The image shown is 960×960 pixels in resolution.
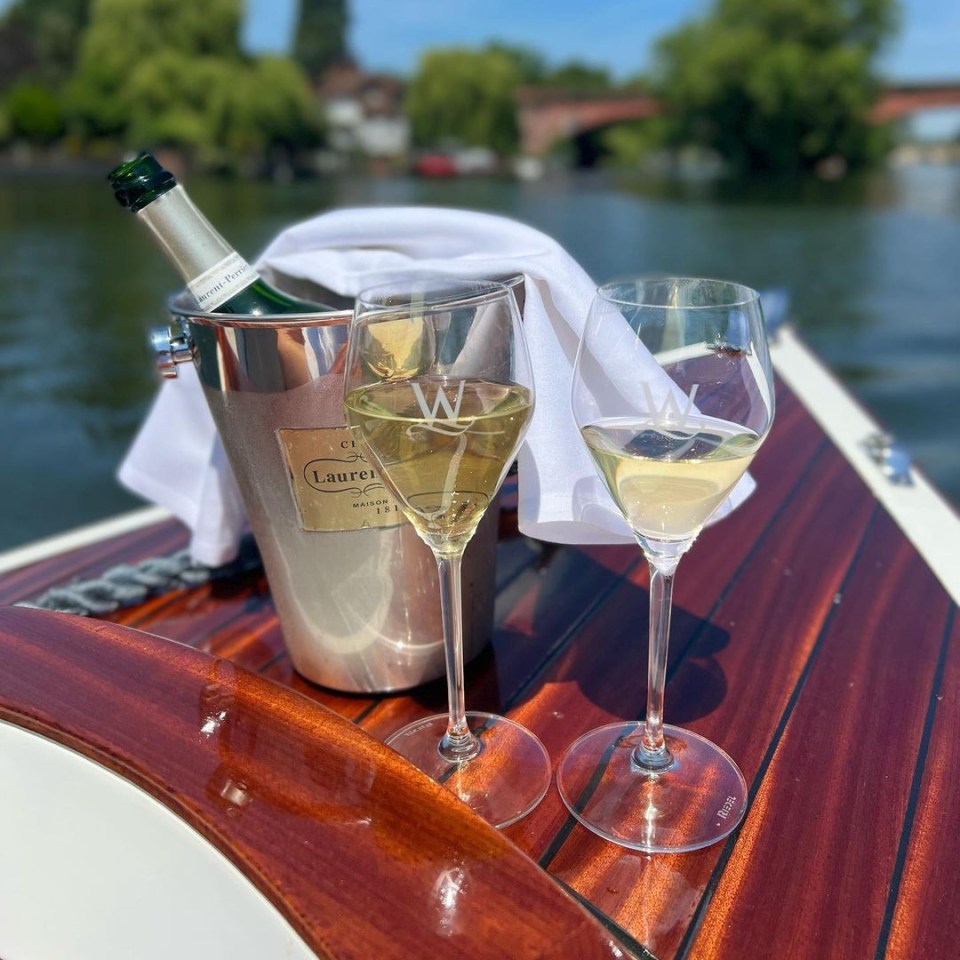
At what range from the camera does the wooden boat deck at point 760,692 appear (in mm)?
683

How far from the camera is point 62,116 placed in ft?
92.8

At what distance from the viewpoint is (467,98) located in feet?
117

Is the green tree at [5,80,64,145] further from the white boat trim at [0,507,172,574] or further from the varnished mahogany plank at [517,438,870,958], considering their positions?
the varnished mahogany plank at [517,438,870,958]

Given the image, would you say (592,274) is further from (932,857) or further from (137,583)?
(932,857)

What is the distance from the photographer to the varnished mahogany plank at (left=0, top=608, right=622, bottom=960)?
530 millimetres

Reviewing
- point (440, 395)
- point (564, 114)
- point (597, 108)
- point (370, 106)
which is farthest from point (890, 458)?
point (370, 106)

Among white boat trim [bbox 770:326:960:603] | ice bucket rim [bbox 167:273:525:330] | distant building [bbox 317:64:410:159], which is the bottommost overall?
distant building [bbox 317:64:410:159]

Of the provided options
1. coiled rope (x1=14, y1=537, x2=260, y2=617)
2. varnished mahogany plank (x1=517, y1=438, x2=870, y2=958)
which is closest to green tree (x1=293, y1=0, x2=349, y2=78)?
coiled rope (x1=14, y1=537, x2=260, y2=617)

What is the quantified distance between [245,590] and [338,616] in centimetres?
35

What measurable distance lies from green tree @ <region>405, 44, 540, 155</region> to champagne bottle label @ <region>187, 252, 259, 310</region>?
116 ft

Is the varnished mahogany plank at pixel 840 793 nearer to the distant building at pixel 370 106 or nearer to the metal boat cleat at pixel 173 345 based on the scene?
the metal boat cleat at pixel 173 345

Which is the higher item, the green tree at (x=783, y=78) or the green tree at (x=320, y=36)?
the green tree at (x=320, y=36)

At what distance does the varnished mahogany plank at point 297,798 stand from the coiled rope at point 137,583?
39 cm

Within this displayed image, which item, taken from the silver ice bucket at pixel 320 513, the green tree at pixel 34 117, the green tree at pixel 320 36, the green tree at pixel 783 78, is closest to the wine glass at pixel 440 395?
the silver ice bucket at pixel 320 513
